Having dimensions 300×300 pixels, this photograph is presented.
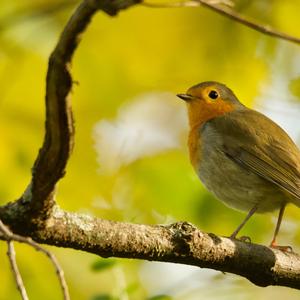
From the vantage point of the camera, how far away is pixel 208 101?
6.18 m

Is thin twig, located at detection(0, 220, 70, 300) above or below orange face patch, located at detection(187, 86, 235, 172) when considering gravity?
below

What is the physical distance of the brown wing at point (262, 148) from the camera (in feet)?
16.9

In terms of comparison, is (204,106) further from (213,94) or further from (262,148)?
(262,148)

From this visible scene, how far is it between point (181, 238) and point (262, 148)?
2.28 metres

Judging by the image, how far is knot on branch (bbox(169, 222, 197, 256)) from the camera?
10.9 feet

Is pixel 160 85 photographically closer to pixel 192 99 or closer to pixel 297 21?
pixel 192 99

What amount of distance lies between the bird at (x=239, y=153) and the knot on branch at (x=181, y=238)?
4.34 feet

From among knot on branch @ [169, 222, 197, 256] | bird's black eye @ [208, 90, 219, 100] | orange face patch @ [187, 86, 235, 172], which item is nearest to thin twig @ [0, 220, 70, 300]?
knot on branch @ [169, 222, 197, 256]

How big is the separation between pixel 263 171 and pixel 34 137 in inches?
61.9

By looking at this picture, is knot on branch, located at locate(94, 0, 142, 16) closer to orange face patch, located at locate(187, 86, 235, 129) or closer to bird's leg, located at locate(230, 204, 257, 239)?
bird's leg, located at locate(230, 204, 257, 239)

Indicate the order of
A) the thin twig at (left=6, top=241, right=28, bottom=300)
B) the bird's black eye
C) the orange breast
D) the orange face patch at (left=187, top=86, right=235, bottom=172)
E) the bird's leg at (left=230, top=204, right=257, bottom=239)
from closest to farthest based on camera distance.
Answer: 1. the thin twig at (left=6, top=241, right=28, bottom=300)
2. the bird's leg at (left=230, top=204, right=257, bottom=239)
3. the orange breast
4. the orange face patch at (left=187, top=86, right=235, bottom=172)
5. the bird's black eye

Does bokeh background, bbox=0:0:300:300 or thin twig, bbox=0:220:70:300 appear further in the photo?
bokeh background, bbox=0:0:300:300

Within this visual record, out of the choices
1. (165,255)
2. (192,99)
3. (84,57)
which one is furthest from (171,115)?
(165,255)

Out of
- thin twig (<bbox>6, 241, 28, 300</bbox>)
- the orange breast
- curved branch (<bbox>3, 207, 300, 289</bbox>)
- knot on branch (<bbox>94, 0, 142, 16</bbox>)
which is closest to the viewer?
knot on branch (<bbox>94, 0, 142, 16</bbox>)
